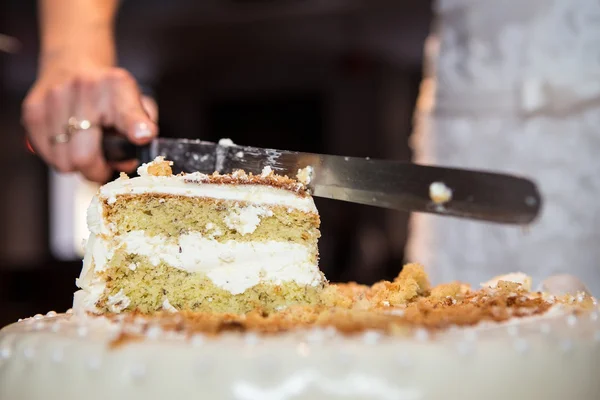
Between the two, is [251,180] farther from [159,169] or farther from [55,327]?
[55,327]

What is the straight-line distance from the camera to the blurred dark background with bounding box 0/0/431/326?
620cm

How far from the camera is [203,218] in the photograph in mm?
1208

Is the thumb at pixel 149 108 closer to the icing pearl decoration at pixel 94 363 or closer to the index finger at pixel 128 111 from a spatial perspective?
the index finger at pixel 128 111

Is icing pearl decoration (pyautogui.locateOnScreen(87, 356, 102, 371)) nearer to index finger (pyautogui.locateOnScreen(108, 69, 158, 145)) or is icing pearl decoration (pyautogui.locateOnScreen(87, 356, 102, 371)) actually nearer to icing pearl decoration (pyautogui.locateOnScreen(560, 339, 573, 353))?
icing pearl decoration (pyautogui.locateOnScreen(560, 339, 573, 353))

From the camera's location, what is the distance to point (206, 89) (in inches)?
276

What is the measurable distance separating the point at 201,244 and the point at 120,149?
0.72m

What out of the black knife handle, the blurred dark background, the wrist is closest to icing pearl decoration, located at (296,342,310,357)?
the black knife handle

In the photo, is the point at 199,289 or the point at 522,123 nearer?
the point at 199,289

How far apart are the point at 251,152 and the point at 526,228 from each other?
0.58 m

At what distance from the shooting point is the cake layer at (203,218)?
3.91 ft

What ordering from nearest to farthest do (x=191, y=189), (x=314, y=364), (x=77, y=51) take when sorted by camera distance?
1. (x=314, y=364)
2. (x=191, y=189)
3. (x=77, y=51)

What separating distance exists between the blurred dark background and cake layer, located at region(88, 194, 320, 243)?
14.7 ft

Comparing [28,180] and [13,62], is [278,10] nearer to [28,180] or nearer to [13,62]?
[13,62]

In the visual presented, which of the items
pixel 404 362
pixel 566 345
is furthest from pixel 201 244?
pixel 566 345
